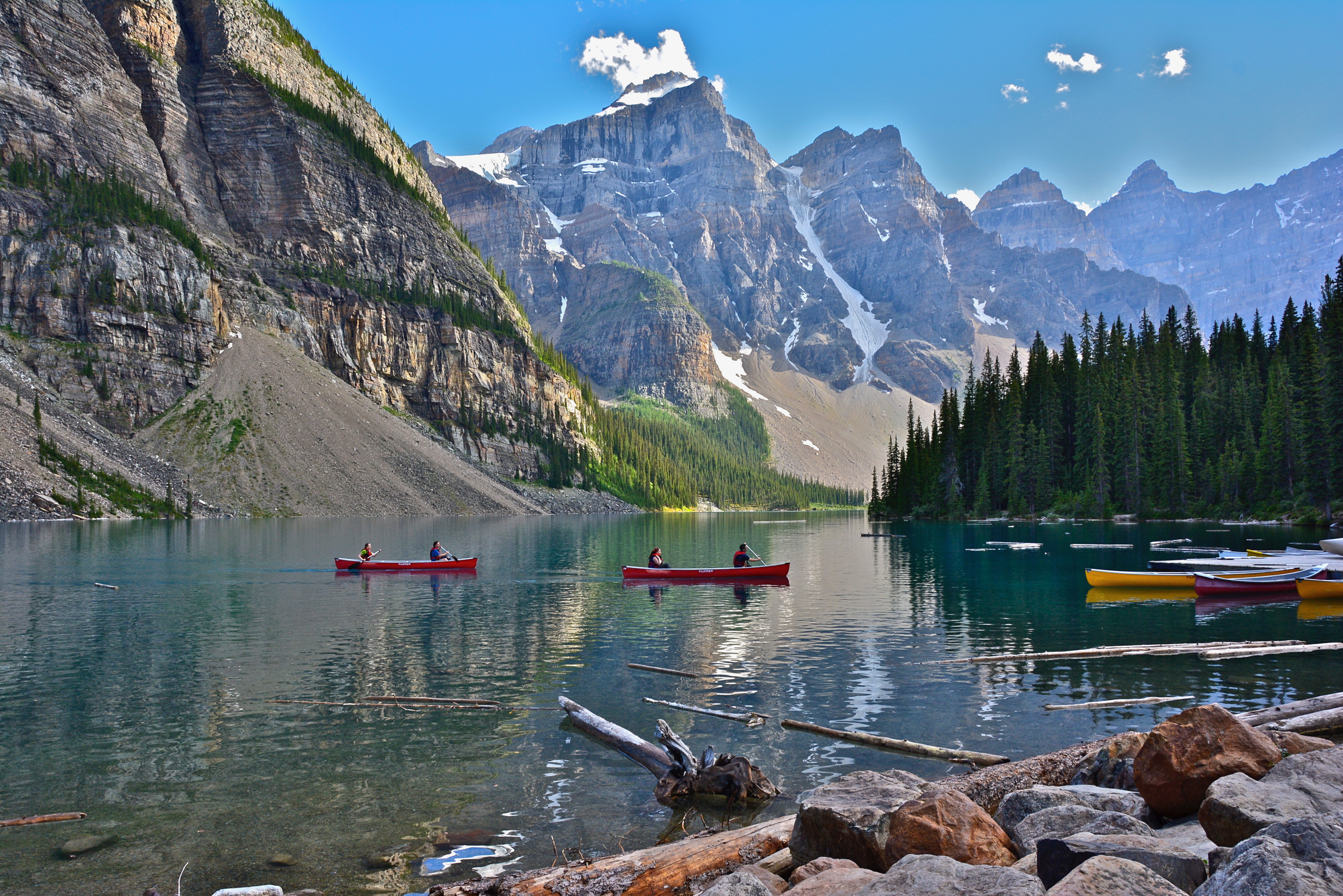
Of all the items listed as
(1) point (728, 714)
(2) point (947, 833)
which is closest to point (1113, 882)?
(2) point (947, 833)

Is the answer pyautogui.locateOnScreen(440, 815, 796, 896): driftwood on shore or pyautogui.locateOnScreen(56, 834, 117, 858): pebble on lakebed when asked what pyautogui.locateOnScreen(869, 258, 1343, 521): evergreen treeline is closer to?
pyautogui.locateOnScreen(440, 815, 796, 896): driftwood on shore

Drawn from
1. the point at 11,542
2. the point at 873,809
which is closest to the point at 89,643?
the point at 873,809

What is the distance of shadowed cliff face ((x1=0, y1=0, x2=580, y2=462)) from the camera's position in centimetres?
13562

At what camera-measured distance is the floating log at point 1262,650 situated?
2538cm

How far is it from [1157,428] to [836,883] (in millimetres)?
117524

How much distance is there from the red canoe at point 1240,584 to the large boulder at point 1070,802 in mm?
35031

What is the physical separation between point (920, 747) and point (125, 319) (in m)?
160

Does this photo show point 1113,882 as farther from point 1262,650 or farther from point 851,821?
point 1262,650

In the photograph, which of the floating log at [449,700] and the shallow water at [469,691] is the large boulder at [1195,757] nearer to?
the shallow water at [469,691]

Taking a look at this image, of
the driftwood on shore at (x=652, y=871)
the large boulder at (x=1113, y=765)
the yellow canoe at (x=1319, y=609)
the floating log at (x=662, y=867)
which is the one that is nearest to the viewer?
the driftwood on shore at (x=652, y=871)

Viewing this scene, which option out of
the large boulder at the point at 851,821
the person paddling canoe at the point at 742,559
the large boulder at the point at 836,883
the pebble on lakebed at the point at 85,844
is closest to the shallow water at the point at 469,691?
the pebble on lakebed at the point at 85,844

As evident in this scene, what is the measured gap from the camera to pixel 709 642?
31031mm

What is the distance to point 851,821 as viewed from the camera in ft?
30.2

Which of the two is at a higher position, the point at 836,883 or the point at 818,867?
the point at 836,883
